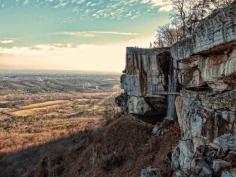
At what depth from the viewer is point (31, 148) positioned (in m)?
135

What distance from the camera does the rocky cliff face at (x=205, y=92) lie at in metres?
23.1

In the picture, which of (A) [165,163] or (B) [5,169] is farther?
(B) [5,169]

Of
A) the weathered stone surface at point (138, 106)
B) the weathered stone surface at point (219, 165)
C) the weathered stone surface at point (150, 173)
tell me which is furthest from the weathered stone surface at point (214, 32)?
the weathered stone surface at point (138, 106)

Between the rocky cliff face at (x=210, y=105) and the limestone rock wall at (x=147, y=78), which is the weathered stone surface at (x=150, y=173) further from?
the limestone rock wall at (x=147, y=78)

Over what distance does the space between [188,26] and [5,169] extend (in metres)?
65.0

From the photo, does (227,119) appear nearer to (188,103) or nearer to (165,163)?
(188,103)

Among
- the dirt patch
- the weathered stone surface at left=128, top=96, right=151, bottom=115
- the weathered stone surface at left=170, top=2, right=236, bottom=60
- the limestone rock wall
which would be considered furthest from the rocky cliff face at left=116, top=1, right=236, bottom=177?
the dirt patch

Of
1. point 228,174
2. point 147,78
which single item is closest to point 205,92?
point 228,174

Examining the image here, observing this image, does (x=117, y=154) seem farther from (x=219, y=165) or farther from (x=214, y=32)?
(x=219, y=165)

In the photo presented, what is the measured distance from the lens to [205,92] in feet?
112

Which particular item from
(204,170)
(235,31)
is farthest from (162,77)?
(204,170)

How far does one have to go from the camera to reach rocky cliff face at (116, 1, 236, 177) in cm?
2315

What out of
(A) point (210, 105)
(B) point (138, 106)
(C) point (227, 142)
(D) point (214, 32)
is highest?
(D) point (214, 32)

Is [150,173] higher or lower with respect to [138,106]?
lower
